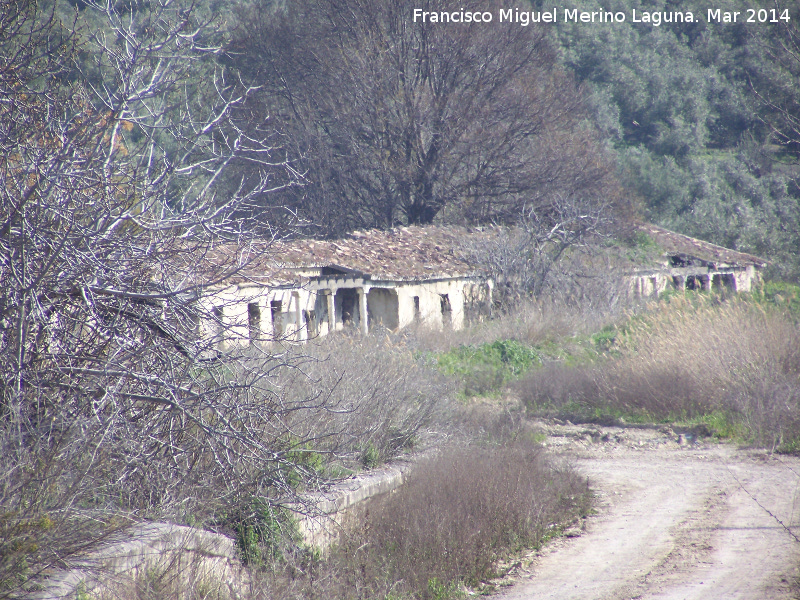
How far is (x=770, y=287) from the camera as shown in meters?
26.7

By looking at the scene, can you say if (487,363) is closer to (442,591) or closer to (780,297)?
(780,297)

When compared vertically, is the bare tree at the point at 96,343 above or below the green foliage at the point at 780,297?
above

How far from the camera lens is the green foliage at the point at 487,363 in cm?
1415

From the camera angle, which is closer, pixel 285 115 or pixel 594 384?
pixel 594 384

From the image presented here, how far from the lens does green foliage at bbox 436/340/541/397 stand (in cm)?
1415

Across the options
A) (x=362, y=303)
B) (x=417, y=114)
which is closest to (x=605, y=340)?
(x=362, y=303)

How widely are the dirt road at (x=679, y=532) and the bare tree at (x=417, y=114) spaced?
896 inches

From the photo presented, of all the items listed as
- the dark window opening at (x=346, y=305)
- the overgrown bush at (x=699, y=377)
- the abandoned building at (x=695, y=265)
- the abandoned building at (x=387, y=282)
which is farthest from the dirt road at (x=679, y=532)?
the abandoned building at (x=695, y=265)

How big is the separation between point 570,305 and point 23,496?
21.6 meters

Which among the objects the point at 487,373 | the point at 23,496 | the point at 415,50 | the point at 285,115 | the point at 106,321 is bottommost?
the point at 487,373

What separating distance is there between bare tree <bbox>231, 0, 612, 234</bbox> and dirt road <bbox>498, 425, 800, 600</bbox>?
22.8m

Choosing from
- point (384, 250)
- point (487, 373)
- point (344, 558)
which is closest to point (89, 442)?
point (344, 558)

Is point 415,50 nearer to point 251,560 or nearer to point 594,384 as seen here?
point 594,384

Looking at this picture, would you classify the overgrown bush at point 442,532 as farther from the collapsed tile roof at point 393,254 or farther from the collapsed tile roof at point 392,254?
the collapsed tile roof at point 393,254
